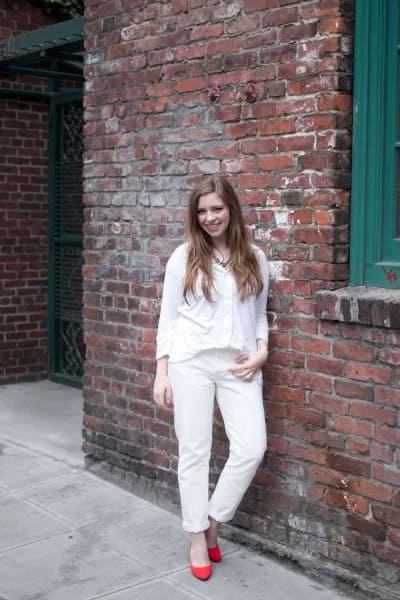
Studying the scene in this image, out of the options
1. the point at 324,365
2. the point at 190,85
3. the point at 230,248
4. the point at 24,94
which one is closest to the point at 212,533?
Answer: the point at 324,365

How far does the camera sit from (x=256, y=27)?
437 centimetres

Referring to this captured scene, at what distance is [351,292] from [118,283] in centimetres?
188

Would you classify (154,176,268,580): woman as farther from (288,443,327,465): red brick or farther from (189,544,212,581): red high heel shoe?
(288,443,327,465): red brick

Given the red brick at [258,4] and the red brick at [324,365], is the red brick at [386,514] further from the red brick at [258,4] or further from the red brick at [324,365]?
the red brick at [258,4]

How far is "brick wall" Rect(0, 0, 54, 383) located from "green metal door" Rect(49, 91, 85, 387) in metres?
0.10

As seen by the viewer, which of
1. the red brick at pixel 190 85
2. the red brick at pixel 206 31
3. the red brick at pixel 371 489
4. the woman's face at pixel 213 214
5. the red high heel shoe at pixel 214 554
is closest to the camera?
the red brick at pixel 371 489

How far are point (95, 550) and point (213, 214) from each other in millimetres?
1811

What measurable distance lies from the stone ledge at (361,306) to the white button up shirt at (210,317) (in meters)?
0.31

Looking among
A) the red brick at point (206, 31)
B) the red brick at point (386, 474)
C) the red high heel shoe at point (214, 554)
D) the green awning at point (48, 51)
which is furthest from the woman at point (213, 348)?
the green awning at point (48, 51)

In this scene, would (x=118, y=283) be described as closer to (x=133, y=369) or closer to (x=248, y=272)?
(x=133, y=369)

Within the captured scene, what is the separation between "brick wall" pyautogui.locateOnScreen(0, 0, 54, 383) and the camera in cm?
852

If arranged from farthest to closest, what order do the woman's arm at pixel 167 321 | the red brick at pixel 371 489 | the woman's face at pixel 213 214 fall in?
the woman's arm at pixel 167 321 → the woman's face at pixel 213 214 → the red brick at pixel 371 489

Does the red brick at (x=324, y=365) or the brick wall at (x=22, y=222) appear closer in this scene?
the red brick at (x=324, y=365)

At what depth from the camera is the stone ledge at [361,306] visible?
373 cm
